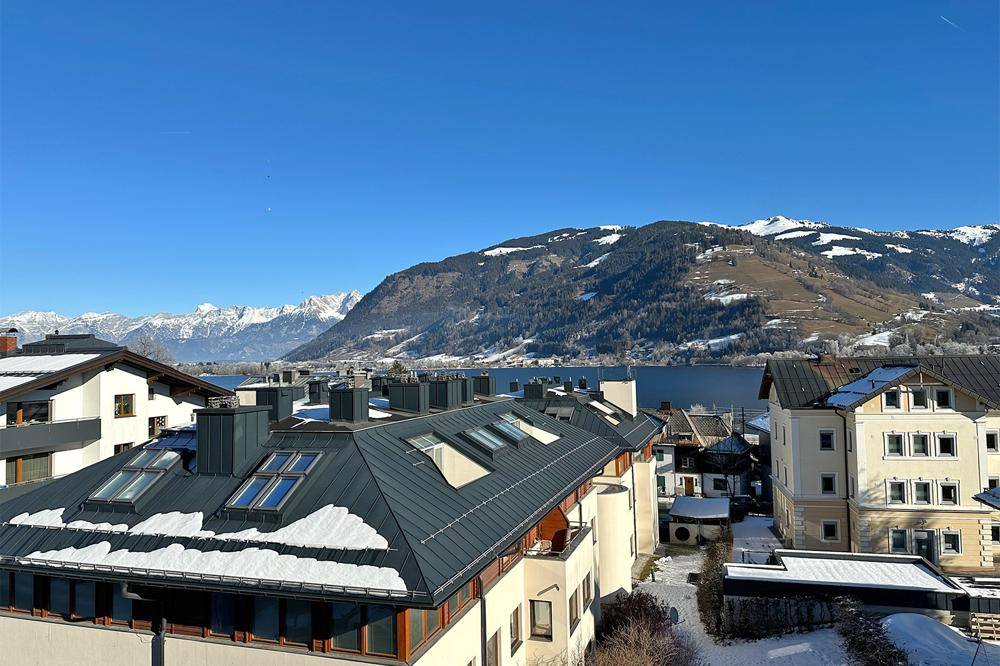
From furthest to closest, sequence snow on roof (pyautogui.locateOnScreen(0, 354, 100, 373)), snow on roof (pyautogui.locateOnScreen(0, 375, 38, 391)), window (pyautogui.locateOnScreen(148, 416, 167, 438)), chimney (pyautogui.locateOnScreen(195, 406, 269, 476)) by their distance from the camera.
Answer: window (pyautogui.locateOnScreen(148, 416, 167, 438))
snow on roof (pyautogui.locateOnScreen(0, 354, 100, 373))
snow on roof (pyautogui.locateOnScreen(0, 375, 38, 391))
chimney (pyautogui.locateOnScreen(195, 406, 269, 476))

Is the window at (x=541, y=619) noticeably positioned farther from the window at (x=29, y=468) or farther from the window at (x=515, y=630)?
the window at (x=29, y=468)

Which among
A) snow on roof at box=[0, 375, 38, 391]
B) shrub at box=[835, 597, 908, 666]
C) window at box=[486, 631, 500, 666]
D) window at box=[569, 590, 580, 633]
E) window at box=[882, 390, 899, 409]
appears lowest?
shrub at box=[835, 597, 908, 666]

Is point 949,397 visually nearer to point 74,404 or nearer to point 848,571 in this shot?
point 848,571

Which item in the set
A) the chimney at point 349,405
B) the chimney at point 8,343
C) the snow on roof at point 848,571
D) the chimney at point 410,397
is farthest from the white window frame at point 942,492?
the chimney at point 8,343

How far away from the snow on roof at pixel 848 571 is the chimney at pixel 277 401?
71.0 ft

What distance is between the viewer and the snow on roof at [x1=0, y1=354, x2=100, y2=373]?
2973 centimetres

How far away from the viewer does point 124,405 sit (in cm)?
3297

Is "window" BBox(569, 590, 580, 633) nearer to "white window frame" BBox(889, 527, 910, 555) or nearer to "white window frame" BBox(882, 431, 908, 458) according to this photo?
"white window frame" BBox(882, 431, 908, 458)

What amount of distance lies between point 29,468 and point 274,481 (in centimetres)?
2001

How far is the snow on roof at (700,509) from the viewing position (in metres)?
46.5

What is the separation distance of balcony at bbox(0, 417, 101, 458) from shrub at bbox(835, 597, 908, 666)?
115ft

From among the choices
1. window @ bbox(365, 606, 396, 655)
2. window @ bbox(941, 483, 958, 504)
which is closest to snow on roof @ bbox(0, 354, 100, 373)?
window @ bbox(365, 606, 396, 655)

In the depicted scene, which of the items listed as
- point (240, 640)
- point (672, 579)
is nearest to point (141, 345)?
point (672, 579)

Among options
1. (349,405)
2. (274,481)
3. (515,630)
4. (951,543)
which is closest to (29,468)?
(349,405)
